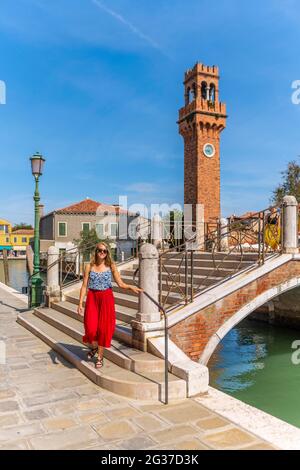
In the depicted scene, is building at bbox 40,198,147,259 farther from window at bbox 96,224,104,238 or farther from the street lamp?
the street lamp

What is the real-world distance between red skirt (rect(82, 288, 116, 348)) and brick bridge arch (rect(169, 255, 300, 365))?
3.71 ft

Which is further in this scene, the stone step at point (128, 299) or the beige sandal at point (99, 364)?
the stone step at point (128, 299)

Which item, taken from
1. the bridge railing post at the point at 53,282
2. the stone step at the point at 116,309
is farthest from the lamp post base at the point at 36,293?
the stone step at the point at 116,309

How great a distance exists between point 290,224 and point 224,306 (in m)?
2.23

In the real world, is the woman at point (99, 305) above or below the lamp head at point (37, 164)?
below

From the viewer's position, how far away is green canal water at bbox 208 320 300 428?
6812 mm

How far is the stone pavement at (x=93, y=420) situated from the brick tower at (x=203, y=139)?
21.9 meters

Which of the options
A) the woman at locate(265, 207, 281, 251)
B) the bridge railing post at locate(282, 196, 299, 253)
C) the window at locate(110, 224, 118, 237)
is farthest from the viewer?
the window at locate(110, 224, 118, 237)

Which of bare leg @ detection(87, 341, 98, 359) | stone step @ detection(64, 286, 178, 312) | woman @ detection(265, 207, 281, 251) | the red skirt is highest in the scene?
woman @ detection(265, 207, 281, 251)

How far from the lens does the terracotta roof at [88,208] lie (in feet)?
141

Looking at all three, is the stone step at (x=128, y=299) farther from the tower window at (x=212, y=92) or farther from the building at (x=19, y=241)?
the building at (x=19, y=241)

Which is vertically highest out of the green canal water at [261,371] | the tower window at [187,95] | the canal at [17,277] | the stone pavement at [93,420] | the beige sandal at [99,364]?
the tower window at [187,95]

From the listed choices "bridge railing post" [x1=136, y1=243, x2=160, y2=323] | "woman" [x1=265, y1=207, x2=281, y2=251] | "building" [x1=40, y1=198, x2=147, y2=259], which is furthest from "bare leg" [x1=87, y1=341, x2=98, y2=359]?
"building" [x1=40, y1=198, x2=147, y2=259]

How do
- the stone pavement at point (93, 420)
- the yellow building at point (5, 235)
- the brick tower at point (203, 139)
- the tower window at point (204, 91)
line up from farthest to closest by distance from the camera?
the yellow building at point (5, 235), the tower window at point (204, 91), the brick tower at point (203, 139), the stone pavement at point (93, 420)
